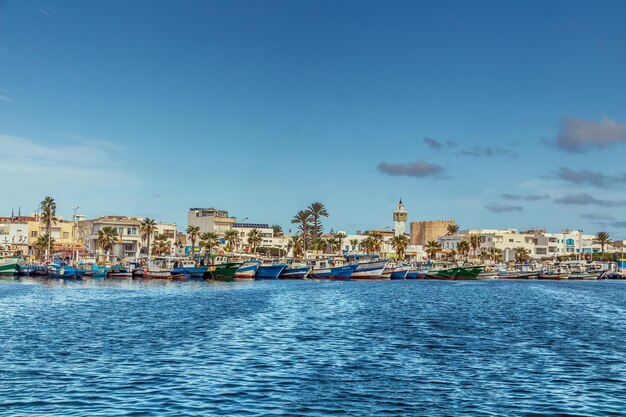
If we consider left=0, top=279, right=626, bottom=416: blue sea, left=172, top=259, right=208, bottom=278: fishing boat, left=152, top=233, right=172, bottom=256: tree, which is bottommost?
left=0, top=279, right=626, bottom=416: blue sea

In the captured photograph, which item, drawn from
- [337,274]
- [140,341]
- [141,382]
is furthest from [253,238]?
[141,382]

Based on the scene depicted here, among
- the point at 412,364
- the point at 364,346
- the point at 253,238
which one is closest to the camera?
the point at 412,364

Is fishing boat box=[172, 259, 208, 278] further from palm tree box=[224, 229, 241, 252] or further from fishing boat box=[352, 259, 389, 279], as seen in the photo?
palm tree box=[224, 229, 241, 252]

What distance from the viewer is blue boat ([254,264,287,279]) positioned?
135500 millimetres

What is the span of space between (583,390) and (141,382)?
1546cm

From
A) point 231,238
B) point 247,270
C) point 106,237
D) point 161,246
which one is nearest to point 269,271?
point 247,270

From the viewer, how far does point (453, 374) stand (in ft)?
96.1

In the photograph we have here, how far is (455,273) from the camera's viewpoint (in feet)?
513

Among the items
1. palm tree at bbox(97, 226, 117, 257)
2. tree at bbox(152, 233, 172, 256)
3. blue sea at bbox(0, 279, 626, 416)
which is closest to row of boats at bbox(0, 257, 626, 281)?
palm tree at bbox(97, 226, 117, 257)

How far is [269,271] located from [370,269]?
19.2 meters

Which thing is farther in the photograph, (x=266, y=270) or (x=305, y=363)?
(x=266, y=270)

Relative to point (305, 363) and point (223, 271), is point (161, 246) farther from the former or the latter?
point (305, 363)

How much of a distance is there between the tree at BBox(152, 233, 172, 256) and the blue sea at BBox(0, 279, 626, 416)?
413ft

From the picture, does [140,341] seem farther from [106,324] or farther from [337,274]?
[337,274]
